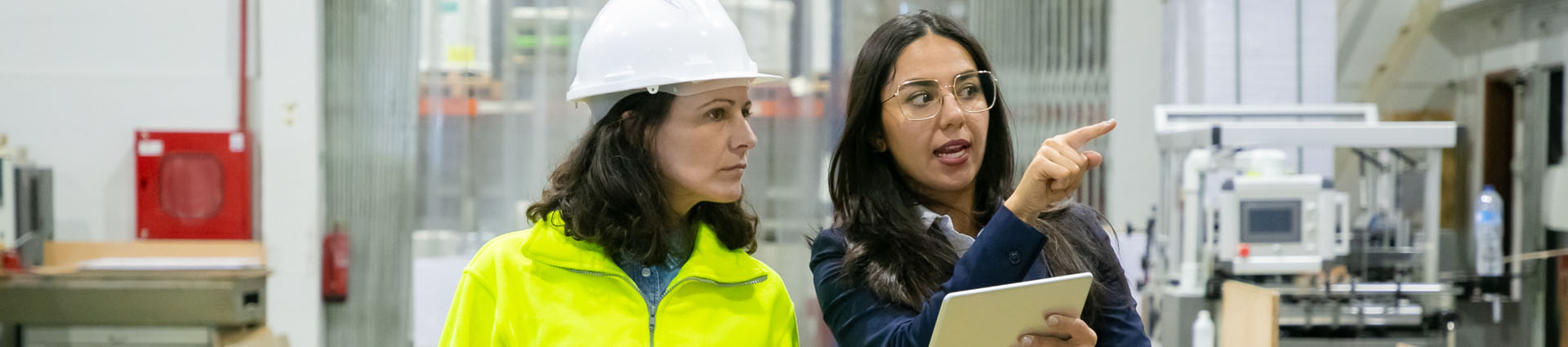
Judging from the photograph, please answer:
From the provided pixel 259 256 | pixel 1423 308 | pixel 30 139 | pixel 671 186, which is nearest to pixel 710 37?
pixel 671 186

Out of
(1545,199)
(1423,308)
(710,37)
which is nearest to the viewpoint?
(710,37)

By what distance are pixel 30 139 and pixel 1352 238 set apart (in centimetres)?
451

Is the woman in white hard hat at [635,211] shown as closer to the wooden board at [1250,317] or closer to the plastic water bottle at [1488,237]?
the wooden board at [1250,317]

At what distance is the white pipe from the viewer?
3.25 m

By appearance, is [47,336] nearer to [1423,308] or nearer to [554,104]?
[554,104]

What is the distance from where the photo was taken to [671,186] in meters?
1.29

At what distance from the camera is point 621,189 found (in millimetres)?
1240

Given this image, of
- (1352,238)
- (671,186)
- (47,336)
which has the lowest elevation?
(47,336)

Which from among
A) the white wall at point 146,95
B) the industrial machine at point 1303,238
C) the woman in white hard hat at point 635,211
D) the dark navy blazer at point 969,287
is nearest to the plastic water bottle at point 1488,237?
the industrial machine at point 1303,238

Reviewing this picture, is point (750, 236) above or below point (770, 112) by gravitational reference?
below

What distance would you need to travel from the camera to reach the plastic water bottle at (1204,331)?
310 centimetres

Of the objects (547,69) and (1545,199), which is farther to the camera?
(1545,199)

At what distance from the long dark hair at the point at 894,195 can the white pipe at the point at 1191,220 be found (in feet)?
6.82

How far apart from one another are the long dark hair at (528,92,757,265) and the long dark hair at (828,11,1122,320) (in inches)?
8.6
